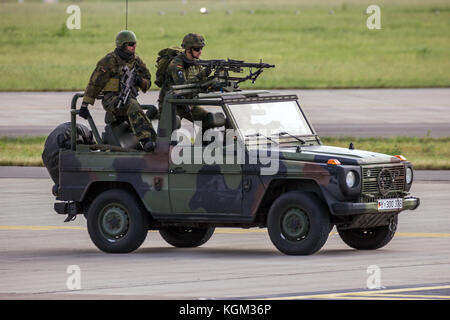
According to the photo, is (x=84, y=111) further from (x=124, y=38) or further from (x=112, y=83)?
(x=124, y=38)

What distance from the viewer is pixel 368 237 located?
51.2 ft

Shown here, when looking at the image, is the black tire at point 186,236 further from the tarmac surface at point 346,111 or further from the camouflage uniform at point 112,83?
the tarmac surface at point 346,111

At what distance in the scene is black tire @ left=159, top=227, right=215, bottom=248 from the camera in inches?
640

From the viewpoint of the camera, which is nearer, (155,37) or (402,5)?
(155,37)

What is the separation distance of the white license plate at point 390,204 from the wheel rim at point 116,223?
2980 mm

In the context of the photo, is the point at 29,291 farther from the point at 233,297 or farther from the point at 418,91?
the point at 418,91

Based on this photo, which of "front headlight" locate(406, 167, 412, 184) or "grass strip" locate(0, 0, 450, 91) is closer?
"front headlight" locate(406, 167, 412, 184)

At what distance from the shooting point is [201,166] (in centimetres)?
1494

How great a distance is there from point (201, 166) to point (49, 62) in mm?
47694

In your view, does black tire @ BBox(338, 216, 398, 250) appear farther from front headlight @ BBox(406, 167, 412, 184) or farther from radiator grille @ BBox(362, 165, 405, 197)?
radiator grille @ BBox(362, 165, 405, 197)

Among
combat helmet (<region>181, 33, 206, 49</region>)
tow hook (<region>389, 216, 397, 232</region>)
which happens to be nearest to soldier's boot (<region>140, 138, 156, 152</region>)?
combat helmet (<region>181, 33, 206, 49</region>)

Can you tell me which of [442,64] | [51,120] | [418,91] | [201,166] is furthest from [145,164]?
[442,64]

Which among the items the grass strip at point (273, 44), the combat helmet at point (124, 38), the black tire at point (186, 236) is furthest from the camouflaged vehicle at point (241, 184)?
the grass strip at point (273, 44)

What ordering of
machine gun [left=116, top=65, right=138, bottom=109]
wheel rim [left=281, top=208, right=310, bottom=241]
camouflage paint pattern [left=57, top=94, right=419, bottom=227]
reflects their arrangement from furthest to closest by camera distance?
machine gun [left=116, top=65, right=138, bottom=109] < wheel rim [left=281, top=208, right=310, bottom=241] < camouflage paint pattern [left=57, top=94, right=419, bottom=227]
